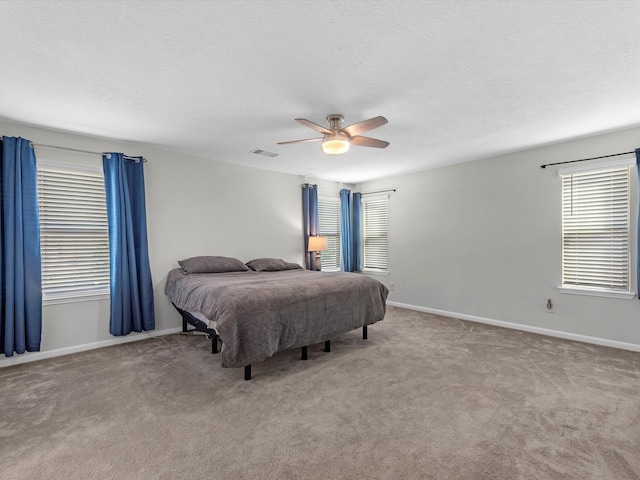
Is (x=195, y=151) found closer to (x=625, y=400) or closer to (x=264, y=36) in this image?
(x=264, y=36)

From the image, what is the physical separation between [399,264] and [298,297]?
321 cm

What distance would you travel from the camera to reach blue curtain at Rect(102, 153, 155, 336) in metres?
3.59

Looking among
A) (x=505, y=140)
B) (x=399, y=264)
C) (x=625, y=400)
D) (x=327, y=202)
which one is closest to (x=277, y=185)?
(x=327, y=202)

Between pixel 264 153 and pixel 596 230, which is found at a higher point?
pixel 264 153

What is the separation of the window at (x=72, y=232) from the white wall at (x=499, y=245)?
4.46 metres

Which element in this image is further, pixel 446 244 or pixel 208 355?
pixel 446 244

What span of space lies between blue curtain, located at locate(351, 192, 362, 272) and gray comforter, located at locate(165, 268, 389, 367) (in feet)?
8.36

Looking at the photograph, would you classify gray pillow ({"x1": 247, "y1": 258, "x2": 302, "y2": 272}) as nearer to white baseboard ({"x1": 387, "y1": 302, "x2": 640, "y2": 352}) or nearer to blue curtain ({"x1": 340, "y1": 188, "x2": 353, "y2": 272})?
blue curtain ({"x1": 340, "y1": 188, "x2": 353, "y2": 272})

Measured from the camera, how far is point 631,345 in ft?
11.0

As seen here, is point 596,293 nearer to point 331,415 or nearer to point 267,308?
point 331,415

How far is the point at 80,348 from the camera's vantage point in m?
3.49

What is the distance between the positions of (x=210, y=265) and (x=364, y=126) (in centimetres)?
261

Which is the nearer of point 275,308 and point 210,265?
point 275,308

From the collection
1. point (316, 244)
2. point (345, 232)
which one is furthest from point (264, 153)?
point (345, 232)
